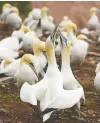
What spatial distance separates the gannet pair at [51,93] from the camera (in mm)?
5629

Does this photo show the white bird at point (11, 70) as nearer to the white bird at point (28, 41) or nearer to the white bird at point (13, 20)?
the white bird at point (28, 41)

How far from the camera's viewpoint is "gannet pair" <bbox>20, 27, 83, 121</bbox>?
563 centimetres

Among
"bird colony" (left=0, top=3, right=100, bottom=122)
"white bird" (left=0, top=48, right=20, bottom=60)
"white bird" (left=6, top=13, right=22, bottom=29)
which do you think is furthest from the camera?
"white bird" (left=6, top=13, right=22, bottom=29)

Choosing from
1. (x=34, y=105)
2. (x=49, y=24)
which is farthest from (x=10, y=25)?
(x=34, y=105)

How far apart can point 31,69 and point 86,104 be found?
97 cm

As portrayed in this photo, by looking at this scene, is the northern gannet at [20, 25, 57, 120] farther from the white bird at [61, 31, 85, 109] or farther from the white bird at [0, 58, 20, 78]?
the white bird at [0, 58, 20, 78]

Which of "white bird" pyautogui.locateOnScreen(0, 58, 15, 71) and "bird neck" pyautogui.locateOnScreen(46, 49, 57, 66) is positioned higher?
"bird neck" pyautogui.locateOnScreen(46, 49, 57, 66)

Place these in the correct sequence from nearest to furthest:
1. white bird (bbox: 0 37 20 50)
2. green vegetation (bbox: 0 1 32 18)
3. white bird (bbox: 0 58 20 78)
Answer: white bird (bbox: 0 58 20 78) → white bird (bbox: 0 37 20 50) → green vegetation (bbox: 0 1 32 18)

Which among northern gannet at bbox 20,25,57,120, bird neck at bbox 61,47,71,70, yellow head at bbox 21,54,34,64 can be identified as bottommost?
northern gannet at bbox 20,25,57,120

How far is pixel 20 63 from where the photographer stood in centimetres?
737

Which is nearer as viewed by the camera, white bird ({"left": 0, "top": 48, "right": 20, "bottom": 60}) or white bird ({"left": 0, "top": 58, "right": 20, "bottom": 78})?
white bird ({"left": 0, "top": 58, "right": 20, "bottom": 78})

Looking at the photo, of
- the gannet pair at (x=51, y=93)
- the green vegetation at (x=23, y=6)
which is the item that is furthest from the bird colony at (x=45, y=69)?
the green vegetation at (x=23, y=6)

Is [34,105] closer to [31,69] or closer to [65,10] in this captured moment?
[31,69]

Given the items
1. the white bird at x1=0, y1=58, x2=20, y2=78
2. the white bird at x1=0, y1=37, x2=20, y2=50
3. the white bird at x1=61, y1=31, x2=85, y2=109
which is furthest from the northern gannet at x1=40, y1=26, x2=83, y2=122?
the white bird at x1=0, y1=37, x2=20, y2=50
